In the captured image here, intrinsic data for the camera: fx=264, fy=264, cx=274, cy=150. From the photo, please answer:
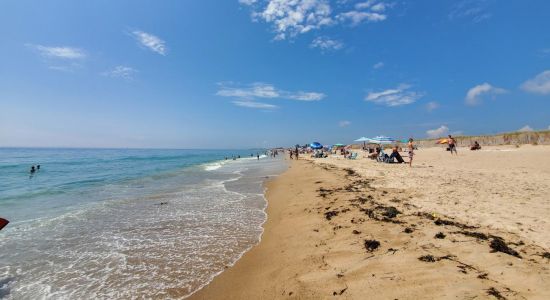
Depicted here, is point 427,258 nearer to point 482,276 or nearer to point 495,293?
point 482,276

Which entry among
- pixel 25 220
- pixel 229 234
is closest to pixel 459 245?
pixel 229 234

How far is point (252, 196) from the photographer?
43.8 feet

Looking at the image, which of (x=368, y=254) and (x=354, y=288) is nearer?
(x=354, y=288)

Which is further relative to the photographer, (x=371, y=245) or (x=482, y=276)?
(x=371, y=245)

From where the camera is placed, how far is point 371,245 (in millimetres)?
5215

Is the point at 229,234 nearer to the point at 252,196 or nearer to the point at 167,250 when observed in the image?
the point at 167,250

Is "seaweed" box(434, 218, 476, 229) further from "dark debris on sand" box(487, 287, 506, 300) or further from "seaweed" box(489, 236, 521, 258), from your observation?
"dark debris on sand" box(487, 287, 506, 300)

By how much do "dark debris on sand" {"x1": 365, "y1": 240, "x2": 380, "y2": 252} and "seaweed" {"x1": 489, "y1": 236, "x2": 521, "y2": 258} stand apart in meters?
1.85

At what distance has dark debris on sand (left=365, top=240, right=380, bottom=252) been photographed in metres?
5.06

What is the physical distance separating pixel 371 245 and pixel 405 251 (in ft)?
2.11

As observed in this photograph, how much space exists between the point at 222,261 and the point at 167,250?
163 cm

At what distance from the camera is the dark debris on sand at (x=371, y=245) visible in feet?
16.6

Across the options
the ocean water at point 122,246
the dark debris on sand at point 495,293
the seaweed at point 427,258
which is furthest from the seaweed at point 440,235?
the ocean water at point 122,246

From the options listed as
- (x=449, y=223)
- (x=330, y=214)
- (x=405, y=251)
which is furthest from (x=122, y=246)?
(x=449, y=223)
